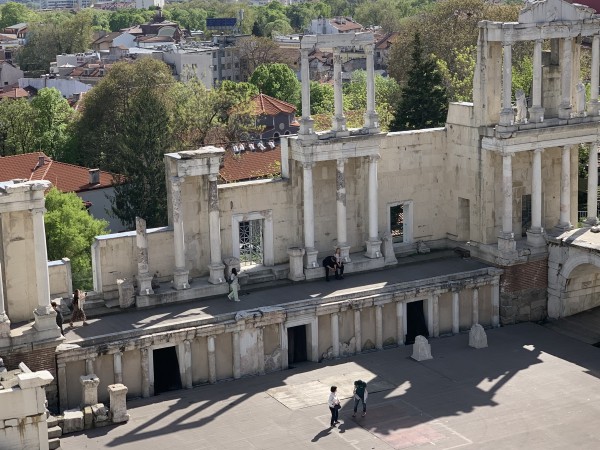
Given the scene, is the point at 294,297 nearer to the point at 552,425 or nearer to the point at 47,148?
the point at 552,425

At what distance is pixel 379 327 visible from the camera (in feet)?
134

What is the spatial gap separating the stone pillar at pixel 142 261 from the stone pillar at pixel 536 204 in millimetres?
13978

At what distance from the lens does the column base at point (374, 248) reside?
4325cm

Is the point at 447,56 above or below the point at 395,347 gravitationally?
above

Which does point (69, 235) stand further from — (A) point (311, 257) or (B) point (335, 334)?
(B) point (335, 334)

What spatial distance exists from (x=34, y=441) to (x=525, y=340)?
17.7 metres

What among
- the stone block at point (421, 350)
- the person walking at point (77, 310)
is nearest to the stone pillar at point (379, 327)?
the stone block at point (421, 350)

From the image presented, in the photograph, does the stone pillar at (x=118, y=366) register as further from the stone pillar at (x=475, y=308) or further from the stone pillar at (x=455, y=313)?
the stone pillar at (x=475, y=308)

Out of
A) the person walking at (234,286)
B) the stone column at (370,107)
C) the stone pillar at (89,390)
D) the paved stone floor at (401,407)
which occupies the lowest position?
the paved stone floor at (401,407)

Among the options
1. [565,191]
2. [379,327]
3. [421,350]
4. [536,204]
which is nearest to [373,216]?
[379,327]

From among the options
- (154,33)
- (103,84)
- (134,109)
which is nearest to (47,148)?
(103,84)

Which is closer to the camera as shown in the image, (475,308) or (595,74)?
(475,308)

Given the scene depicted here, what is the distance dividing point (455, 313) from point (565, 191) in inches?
250

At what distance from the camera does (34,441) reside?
32312 millimetres
